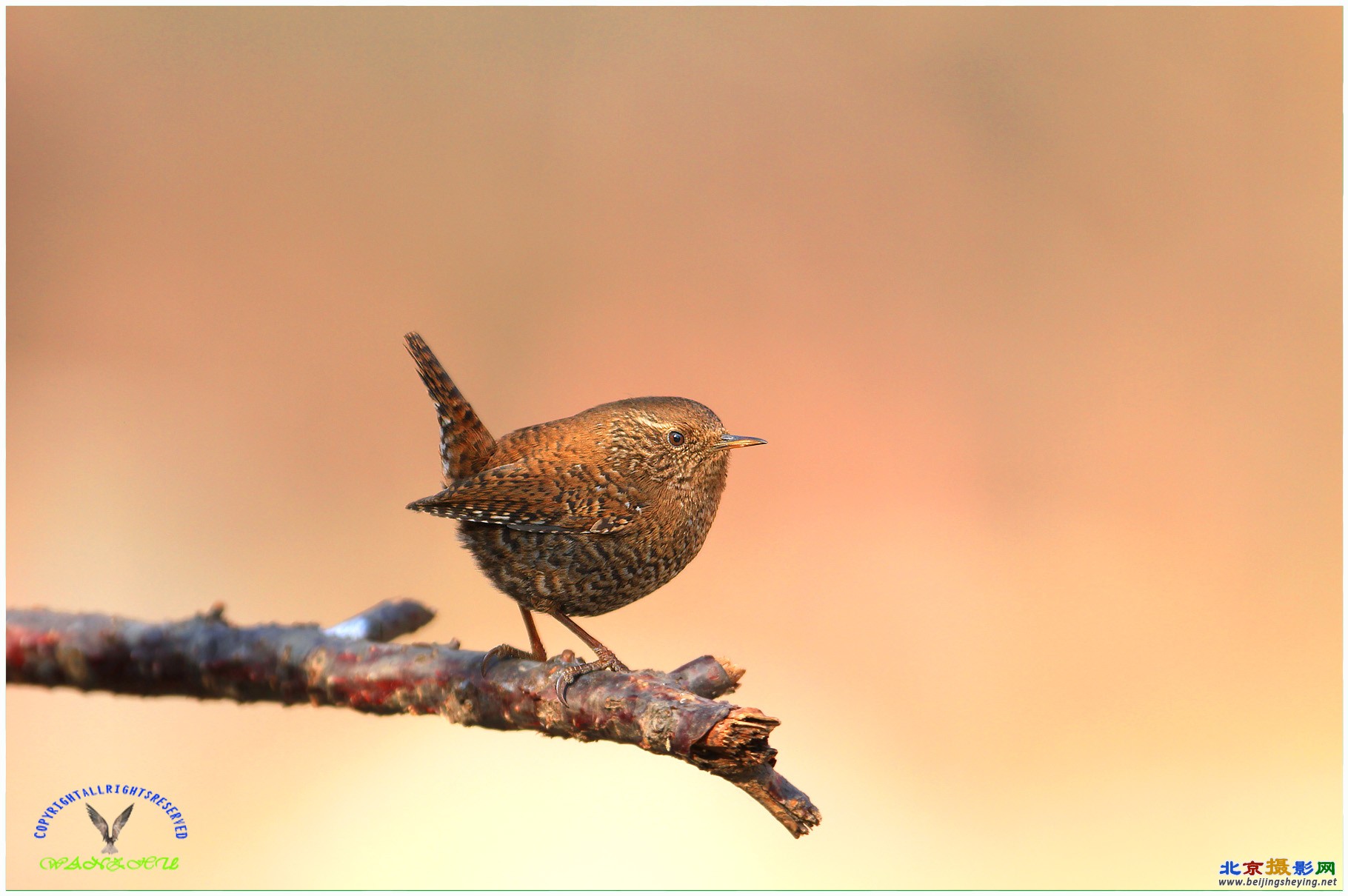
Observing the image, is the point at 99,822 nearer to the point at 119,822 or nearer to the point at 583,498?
the point at 119,822

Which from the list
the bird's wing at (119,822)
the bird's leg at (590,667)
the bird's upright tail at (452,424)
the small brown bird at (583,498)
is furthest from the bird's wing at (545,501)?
the bird's wing at (119,822)

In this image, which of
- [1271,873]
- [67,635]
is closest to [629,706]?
[67,635]

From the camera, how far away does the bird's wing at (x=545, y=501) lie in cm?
221

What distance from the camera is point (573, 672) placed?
1.99 metres

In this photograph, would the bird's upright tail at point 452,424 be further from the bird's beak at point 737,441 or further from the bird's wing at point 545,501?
the bird's beak at point 737,441

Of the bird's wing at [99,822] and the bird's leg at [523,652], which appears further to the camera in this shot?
the bird's wing at [99,822]

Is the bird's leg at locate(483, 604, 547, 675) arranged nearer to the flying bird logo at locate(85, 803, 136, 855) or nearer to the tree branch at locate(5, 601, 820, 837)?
the tree branch at locate(5, 601, 820, 837)

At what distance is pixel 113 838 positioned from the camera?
99.0 inches

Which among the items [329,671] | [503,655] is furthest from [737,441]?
[329,671]

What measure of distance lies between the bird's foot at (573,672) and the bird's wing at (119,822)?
135cm

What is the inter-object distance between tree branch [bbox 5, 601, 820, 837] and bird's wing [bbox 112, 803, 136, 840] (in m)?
0.37

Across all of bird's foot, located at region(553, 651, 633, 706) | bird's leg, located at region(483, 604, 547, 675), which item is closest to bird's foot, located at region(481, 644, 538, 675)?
bird's leg, located at region(483, 604, 547, 675)

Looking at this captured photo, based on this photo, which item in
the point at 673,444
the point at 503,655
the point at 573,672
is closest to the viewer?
the point at 573,672

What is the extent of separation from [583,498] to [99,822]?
1495mm
